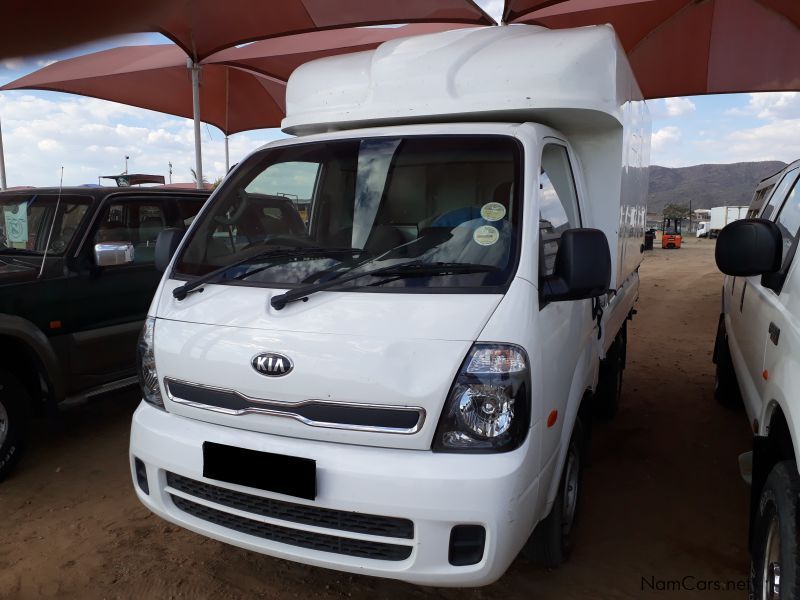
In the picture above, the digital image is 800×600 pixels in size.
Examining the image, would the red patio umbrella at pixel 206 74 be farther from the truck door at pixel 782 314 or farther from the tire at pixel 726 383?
the truck door at pixel 782 314

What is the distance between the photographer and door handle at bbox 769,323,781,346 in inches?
101

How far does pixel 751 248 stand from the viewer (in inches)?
97.7

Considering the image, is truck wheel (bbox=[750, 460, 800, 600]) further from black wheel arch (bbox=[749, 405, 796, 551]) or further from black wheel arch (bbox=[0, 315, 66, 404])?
black wheel arch (bbox=[0, 315, 66, 404])

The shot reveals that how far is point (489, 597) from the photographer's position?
2.65 m

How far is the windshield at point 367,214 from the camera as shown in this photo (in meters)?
2.43

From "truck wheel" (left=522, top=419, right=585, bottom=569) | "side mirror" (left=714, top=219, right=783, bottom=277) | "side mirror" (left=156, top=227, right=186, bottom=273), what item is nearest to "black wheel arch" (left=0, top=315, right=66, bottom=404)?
"side mirror" (left=156, top=227, right=186, bottom=273)

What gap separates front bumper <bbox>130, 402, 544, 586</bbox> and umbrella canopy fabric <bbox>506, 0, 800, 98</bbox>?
7.56 meters

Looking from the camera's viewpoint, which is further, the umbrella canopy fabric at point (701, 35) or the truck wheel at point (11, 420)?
the umbrella canopy fabric at point (701, 35)

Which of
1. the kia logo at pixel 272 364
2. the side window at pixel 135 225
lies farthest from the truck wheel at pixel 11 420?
the kia logo at pixel 272 364

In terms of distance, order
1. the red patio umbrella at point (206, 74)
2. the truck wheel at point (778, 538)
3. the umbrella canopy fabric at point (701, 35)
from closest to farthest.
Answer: the truck wheel at point (778, 538)
the umbrella canopy fabric at point (701, 35)
the red patio umbrella at point (206, 74)

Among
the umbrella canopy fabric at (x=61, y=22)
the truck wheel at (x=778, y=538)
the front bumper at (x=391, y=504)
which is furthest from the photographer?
the front bumper at (x=391, y=504)

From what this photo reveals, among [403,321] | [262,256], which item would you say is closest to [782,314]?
[403,321]

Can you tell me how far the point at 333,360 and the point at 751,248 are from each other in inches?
71.9

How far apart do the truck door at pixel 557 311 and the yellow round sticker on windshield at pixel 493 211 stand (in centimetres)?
17
